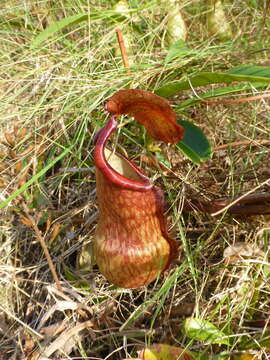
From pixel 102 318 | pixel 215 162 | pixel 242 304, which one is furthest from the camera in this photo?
pixel 215 162

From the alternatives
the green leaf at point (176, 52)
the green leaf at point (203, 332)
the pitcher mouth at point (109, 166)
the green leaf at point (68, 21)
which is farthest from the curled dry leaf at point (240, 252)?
the green leaf at point (68, 21)

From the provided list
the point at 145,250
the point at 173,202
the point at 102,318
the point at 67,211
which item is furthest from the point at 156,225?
the point at 67,211

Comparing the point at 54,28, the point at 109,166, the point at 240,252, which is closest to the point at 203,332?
the point at 240,252

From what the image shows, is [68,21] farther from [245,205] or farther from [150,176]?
[245,205]

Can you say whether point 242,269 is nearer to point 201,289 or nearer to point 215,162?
point 201,289

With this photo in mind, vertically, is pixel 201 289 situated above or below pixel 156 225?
below

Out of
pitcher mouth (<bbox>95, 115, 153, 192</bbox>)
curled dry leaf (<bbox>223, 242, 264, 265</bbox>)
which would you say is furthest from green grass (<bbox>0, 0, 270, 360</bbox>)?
pitcher mouth (<bbox>95, 115, 153, 192</bbox>)

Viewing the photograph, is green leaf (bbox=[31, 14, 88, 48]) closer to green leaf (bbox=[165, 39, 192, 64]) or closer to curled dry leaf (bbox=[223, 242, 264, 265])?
green leaf (bbox=[165, 39, 192, 64])

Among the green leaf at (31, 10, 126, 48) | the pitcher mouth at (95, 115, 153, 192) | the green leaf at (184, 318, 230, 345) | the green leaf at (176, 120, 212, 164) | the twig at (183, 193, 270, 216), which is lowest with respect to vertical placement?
the green leaf at (184, 318, 230, 345)
